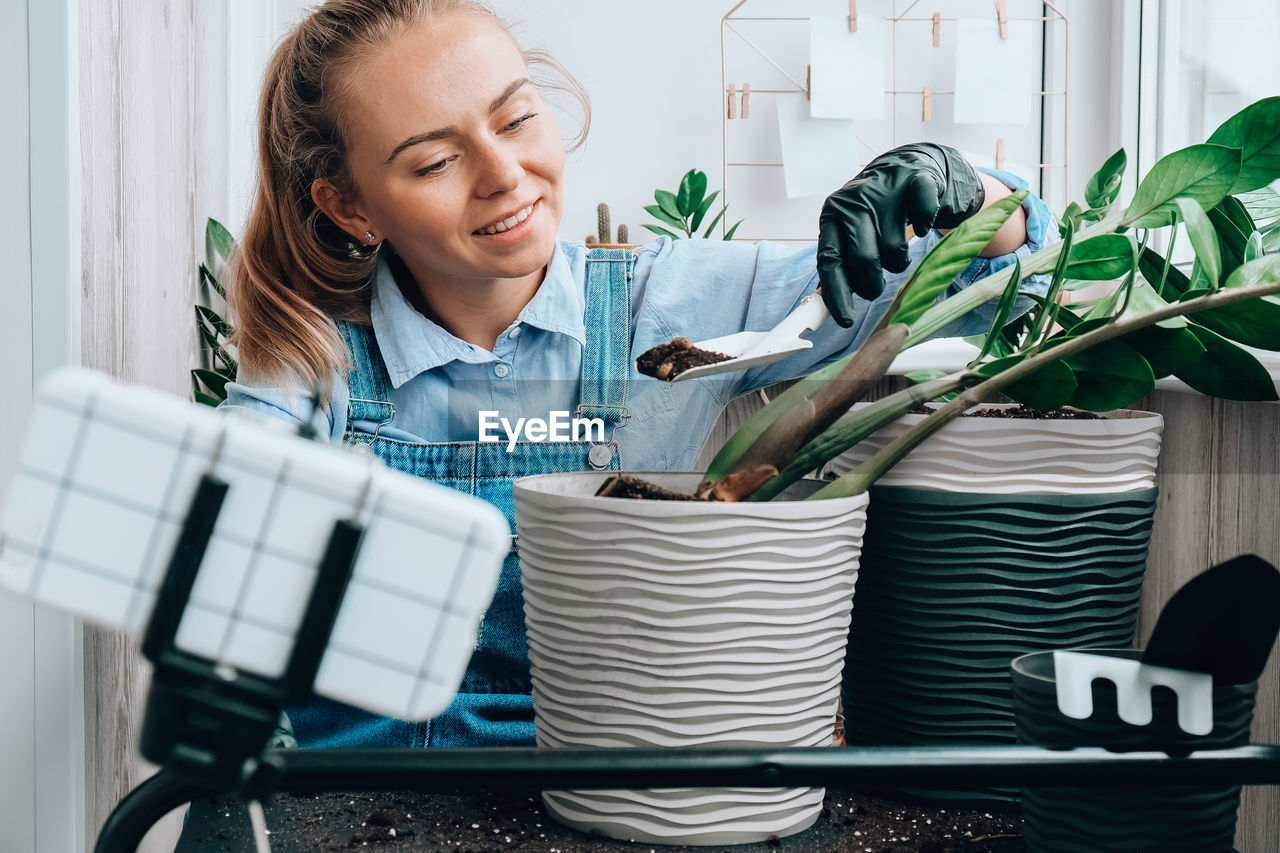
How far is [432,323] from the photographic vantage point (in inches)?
20.7

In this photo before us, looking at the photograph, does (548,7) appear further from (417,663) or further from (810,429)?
(417,663)

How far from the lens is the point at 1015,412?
1.33 ft

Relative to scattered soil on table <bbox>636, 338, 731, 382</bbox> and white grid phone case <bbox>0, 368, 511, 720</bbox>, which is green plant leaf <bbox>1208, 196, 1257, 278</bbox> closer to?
scattered soil on table <bbox>636, 338, 731, 382</bbox>

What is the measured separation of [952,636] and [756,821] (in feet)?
0.35

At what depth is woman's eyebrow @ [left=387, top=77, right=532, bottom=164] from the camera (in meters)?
0.52

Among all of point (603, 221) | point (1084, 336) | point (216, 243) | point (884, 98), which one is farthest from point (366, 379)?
point (884, 98)

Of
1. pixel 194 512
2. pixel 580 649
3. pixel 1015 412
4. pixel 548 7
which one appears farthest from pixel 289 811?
pixel 548 7

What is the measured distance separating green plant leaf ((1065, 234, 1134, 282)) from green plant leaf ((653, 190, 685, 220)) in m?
1.67

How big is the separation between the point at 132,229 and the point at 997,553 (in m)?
0.57

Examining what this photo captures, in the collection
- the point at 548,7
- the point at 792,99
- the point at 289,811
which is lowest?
the point at 289,811

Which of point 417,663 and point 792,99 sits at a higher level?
point 792,99

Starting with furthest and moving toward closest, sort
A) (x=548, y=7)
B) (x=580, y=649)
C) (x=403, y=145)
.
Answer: (x=548, y=7) → (x=403, y=145) → (x=580, y=649)

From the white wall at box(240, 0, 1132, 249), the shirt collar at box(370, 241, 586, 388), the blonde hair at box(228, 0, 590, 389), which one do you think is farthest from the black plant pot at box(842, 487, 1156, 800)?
the white wall at box(240, 0, 1132, 249)

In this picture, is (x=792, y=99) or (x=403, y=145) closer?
(x=403, y=145)
